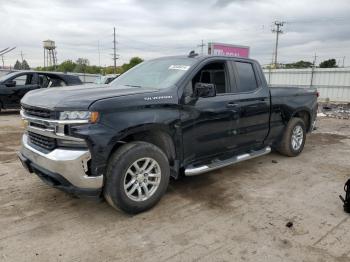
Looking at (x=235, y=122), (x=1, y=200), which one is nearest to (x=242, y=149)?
(x=235, y=122)

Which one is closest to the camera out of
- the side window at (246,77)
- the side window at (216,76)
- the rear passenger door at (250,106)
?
the side window at (216,76)

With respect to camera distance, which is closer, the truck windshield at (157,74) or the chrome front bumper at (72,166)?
the chrome front bumper at (72,166)

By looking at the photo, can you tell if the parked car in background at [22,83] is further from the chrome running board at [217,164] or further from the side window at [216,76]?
the chrome running board at [217,164]

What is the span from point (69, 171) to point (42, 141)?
1.97 ft

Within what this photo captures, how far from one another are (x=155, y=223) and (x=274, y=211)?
1453 millimetres

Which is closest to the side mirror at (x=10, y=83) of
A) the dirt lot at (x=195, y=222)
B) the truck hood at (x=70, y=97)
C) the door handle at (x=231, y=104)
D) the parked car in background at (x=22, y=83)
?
the parked car in background at (x=22, y=83)

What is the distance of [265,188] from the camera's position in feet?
15.5

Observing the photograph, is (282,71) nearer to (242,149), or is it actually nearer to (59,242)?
(242,149)

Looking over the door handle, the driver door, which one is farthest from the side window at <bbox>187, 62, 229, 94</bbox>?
the door handle

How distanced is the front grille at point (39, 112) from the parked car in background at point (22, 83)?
25.5 ft

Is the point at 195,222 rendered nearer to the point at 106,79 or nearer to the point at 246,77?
the point at 246,77

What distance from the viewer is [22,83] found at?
1220 centimetres

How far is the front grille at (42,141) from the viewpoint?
342cm

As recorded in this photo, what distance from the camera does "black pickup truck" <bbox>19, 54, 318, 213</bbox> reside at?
3277 mm
